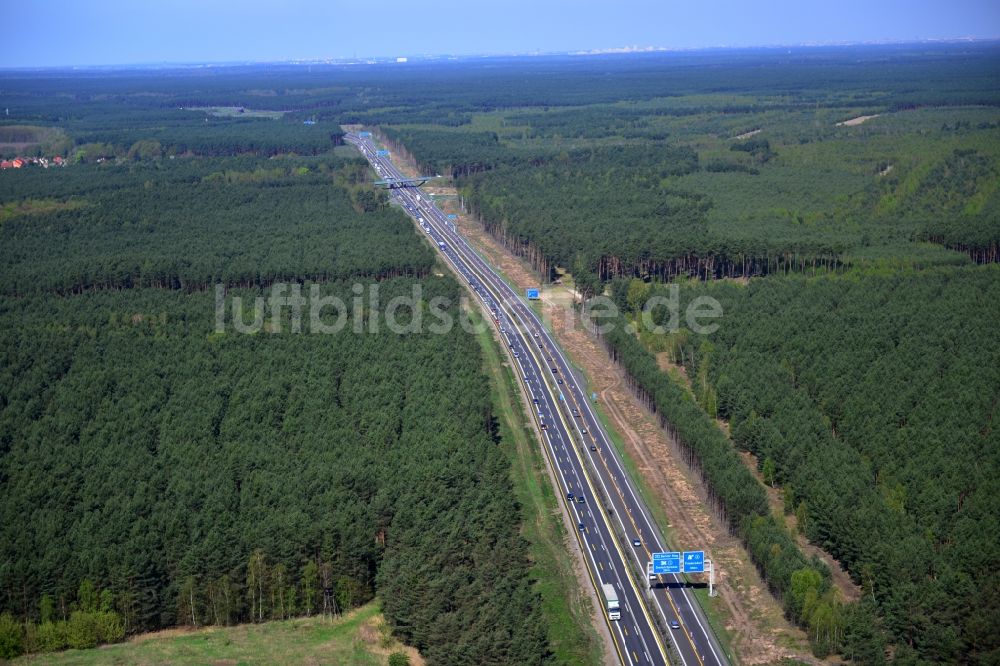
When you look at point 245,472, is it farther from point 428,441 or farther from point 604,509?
point 604,509

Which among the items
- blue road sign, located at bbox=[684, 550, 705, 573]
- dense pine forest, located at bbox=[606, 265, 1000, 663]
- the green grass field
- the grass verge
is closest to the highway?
the grass verge

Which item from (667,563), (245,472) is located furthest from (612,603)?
(245,472)

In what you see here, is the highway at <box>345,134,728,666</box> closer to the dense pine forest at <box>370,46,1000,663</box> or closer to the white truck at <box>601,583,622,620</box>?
the white truck at <box>601,583,622,620</box>

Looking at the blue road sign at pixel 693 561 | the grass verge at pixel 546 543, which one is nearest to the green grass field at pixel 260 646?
the grass verge at pixel 546 543

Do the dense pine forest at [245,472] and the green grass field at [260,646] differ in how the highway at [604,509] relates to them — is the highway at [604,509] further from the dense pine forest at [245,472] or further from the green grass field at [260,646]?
the green grass field at [260,646]

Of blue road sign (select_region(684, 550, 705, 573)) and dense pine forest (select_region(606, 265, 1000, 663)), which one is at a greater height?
dense pine forest (select_region(606, 265, 1000, 663))
